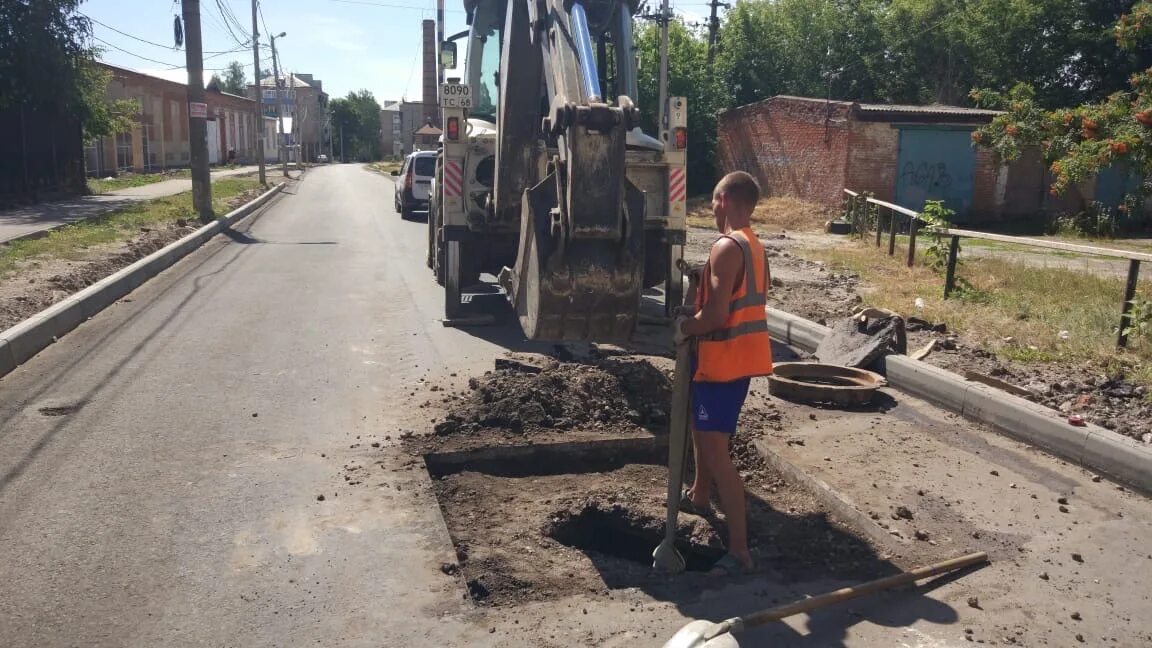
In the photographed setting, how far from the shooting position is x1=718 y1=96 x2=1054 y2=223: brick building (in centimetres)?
2523

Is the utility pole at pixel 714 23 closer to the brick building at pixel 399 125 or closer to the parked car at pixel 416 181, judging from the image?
the parked car at pixel 416 181

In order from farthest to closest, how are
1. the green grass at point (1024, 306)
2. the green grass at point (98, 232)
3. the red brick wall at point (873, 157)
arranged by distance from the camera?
the red brick wall at point (873, 157) < the green grass at point (98, 232) < the green grass at point (1024, 306)

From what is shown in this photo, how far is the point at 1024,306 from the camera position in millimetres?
9969

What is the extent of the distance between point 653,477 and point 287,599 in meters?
2.34

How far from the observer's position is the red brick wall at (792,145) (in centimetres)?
2578

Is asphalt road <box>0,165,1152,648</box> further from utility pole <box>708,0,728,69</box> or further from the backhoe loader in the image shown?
utility pole <box>708,0,728,69</box>

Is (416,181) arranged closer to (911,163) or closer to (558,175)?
(911,163)

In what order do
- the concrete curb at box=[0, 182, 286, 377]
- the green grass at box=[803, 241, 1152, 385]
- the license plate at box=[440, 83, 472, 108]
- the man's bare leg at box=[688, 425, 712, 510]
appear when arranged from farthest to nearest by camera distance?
the license plate at box=[440, 83, 472, 108], the green grass at box=[803, 241, 1152, 385], the concrete curb at box=[0, 182, 286, 377], the man's bare leg at box=[688, 425, 712, 510]

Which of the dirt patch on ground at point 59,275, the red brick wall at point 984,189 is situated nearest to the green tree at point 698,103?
the red brick wall at point 984,189

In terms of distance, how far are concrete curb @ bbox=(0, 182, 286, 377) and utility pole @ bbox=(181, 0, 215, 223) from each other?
16.6ft

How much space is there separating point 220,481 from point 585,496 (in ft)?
6.56

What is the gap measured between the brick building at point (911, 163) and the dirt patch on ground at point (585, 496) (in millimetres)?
19931

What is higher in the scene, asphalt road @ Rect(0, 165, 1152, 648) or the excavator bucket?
the excavator bucket

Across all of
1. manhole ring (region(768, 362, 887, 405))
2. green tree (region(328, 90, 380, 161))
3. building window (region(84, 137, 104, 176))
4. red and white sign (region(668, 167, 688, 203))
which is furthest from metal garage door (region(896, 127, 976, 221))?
green tree (region(328, 90, 380, 161))
